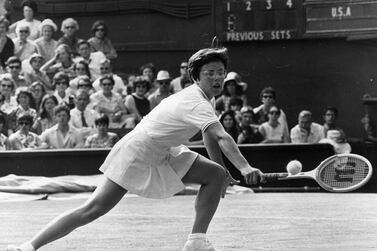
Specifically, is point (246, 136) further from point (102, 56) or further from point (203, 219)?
point (203, 219)

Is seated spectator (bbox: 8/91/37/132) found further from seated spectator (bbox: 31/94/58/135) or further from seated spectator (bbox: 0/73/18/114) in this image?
seated spectator (bbox: 0/73/18/114)

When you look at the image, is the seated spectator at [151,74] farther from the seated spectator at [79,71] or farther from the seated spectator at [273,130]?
the seated spectator at [273,130]

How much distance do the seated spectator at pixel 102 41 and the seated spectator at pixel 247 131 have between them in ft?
11.1

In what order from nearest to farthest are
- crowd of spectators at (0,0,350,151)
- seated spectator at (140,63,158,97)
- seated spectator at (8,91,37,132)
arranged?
crowd of spectators at (0,0,350,151), seated spectator at (8,91,37,132), seated spectator at (140,63,158,97)

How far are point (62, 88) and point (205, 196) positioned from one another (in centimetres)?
1006

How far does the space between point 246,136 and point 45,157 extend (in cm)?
308

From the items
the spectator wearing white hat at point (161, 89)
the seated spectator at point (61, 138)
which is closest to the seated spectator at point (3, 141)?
the seated spectator at point (61, 138)

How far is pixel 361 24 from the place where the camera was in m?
16.0

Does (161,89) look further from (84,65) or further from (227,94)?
(84,65)

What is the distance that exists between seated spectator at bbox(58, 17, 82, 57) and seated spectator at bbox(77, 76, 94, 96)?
1579mm

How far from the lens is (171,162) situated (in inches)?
279

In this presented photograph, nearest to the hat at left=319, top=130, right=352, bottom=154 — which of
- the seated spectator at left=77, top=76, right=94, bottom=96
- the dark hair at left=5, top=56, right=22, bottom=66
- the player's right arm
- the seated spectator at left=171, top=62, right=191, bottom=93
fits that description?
the seated spectator at left=171, top=62, right=191, bottom=93

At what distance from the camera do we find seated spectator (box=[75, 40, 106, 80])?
17.6 metres

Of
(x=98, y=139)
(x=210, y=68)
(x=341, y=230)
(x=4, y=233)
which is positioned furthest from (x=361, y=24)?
(x=210, y=68)
